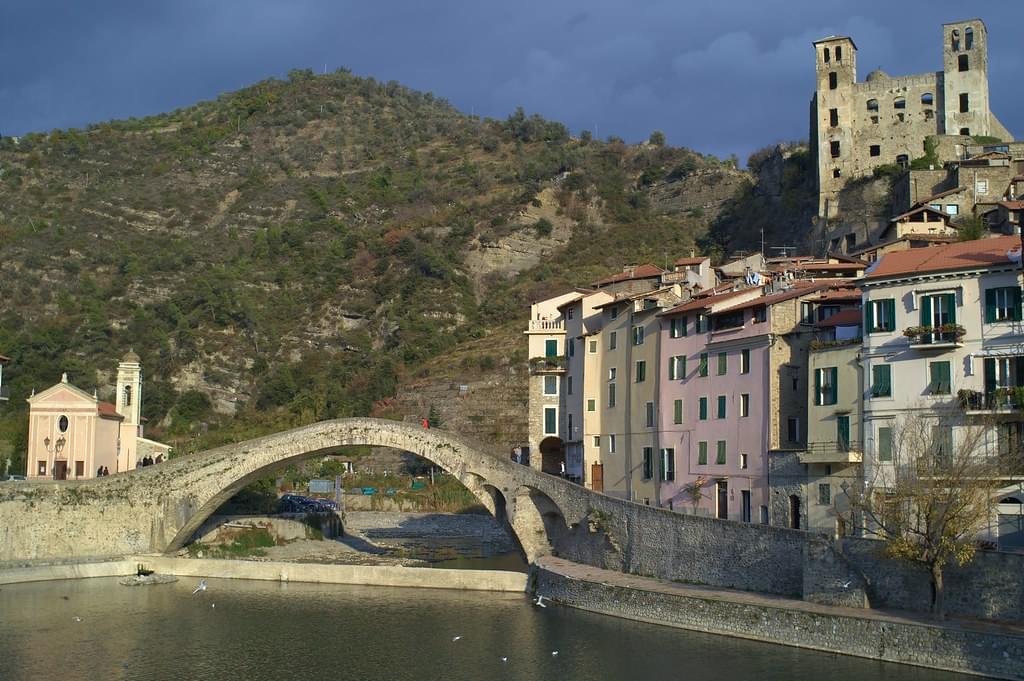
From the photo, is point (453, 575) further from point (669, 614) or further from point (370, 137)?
point (370, 137)

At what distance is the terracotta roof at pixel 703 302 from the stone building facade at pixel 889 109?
28.7 metres

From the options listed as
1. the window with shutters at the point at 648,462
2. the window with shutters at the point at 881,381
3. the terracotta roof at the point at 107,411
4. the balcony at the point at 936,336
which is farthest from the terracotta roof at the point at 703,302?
the terracotta roof at the point at 107,411

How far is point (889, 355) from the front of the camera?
32.5 meters

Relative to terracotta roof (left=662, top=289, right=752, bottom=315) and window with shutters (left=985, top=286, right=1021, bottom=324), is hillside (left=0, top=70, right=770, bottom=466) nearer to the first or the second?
terracotta roof (left=662, top=289, right=752, bottom=315)

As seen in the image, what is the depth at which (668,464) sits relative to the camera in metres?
40.8

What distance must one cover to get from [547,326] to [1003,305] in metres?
23.0

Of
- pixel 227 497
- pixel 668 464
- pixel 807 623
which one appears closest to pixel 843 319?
pixel 668 464

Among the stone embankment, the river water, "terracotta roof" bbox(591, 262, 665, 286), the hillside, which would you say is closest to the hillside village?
"terracotta roof" bbox(591, 262, 665, 286)

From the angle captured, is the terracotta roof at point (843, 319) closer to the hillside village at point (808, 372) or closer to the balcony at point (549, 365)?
the hillside village at point (808, 372)

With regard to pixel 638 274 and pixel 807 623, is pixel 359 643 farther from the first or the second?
pixel 638 274

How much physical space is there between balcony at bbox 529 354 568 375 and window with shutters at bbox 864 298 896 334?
17.5 m

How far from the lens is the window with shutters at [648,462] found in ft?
137

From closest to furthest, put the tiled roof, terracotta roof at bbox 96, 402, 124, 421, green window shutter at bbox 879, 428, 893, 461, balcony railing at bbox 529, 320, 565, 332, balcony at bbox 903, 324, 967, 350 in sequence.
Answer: balcony at bbox 903, 324, 967, 350 < the tiled roof < green window shutter at bbox 879, 428, 893, 461 < balcony railing at bbox 529, 320, 565, 332 < terracotta roof at bbox 96, 402, 124, 421

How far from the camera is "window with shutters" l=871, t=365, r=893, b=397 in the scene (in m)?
32.4
